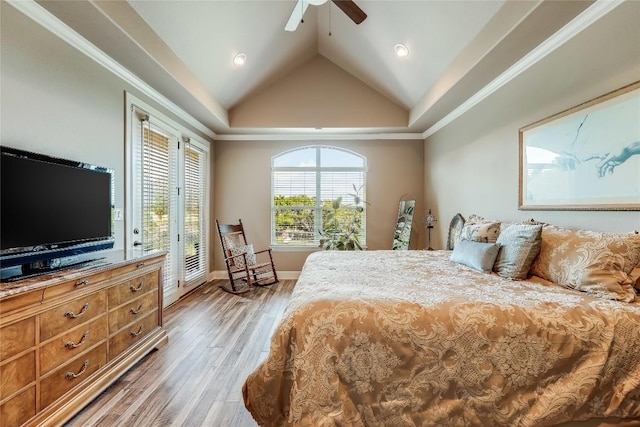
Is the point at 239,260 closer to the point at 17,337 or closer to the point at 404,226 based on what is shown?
the point at 404,226

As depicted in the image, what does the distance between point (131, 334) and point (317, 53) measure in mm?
4240

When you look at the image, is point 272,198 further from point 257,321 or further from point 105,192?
point 105,192

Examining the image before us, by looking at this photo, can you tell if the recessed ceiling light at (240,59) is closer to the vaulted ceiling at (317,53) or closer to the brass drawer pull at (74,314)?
the vaulted ceiling at (317,53)

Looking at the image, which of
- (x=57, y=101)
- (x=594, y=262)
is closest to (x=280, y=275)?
(x=57, y=101)

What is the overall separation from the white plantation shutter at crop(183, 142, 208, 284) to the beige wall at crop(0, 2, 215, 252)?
134 cm

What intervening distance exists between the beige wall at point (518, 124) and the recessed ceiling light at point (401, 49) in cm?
102

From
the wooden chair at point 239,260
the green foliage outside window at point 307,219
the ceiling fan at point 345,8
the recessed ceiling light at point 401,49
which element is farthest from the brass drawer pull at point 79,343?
the recessed ceiling light at point 401,49

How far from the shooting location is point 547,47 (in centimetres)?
231

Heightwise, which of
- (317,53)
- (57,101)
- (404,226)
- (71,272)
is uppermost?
(317,53)

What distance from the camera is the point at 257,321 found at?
314cm

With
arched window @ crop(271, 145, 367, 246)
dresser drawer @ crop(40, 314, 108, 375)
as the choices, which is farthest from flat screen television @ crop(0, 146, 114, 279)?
arched window @ crop(271, 145, 367, 246)

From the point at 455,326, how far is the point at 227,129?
4343 millimetres

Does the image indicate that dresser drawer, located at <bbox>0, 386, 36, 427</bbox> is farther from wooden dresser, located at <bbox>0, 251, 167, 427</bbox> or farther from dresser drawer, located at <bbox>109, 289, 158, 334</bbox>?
dresser drawer, located at <bbox>109, 289, 158, 334</bbox>

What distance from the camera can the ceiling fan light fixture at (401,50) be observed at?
10.7 feet
